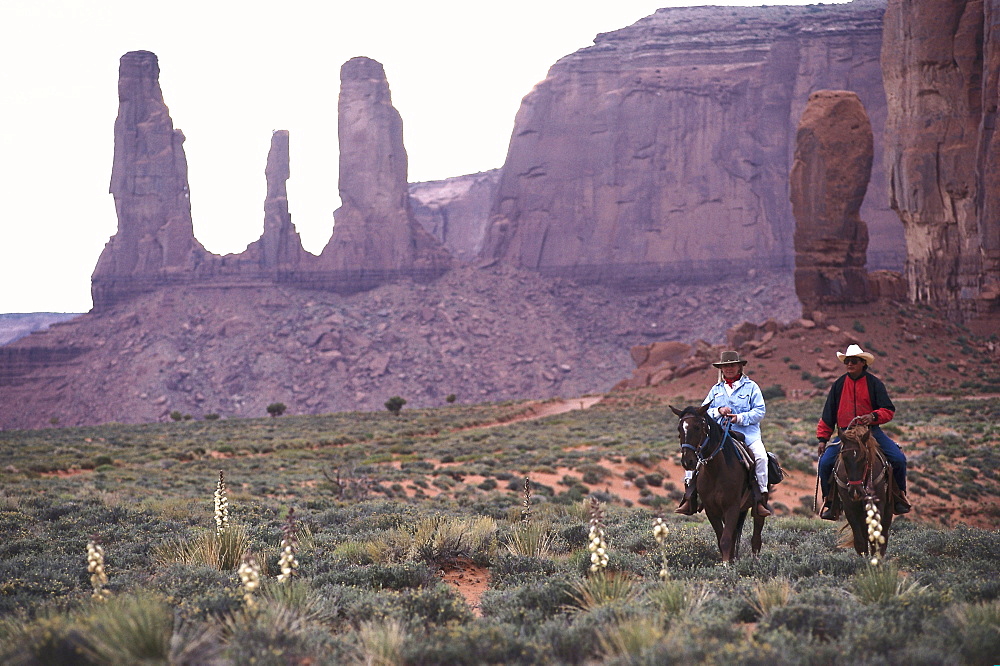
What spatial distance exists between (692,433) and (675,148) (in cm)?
10782

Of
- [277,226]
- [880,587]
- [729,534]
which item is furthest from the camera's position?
[277,226]

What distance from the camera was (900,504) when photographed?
9.76 meters

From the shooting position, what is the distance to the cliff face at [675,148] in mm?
106938

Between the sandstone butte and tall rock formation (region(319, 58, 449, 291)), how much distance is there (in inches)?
10.3

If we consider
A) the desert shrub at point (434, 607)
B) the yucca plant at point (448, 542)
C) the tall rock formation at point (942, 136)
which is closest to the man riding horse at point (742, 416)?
the yucca plant at point (448, 542)

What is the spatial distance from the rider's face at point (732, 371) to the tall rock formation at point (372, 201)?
303ft

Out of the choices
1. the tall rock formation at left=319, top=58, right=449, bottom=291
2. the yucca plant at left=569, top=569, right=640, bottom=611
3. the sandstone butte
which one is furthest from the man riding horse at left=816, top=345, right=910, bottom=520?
the tall rock formation at left=319, top=58, right=449, bottom=291

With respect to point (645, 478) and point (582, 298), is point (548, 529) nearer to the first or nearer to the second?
point (645, 478)

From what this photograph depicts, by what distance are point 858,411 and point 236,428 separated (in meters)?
46.0

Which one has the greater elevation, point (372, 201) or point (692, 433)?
point (372, 201)

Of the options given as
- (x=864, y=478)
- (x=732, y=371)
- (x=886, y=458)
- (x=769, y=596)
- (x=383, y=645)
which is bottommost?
(x=769, y=596)

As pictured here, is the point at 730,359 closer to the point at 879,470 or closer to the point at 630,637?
the point at 879,470

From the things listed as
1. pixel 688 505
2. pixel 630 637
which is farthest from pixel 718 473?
pixel 630 637

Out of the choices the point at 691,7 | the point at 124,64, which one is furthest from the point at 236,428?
the point at 691,7
